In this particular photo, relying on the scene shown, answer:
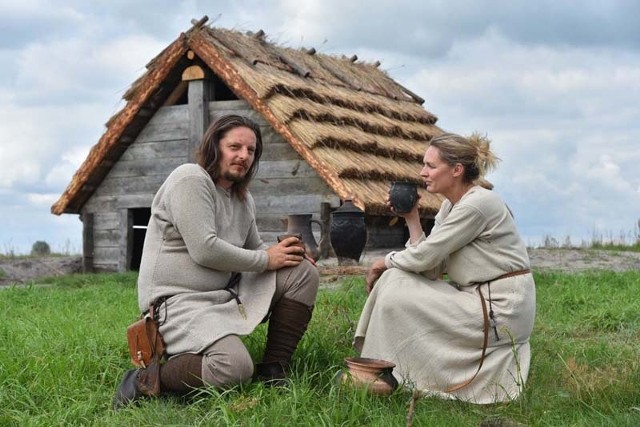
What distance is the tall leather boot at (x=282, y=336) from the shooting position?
14.8 ft

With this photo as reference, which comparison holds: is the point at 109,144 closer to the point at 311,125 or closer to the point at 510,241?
the point at 311,125

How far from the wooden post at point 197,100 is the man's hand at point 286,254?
24.3ft

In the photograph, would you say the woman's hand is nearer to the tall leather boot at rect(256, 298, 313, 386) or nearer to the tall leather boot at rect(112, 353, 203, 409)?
the tall leather boot at rect(256, 298, 313, 386)

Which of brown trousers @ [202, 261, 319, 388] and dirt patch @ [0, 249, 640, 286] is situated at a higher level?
brown trousers @ [202, 261, 319, 388]

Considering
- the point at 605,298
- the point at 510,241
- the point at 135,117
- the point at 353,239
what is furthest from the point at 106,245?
the point at 510,241

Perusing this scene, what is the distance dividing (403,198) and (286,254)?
1.01 metres

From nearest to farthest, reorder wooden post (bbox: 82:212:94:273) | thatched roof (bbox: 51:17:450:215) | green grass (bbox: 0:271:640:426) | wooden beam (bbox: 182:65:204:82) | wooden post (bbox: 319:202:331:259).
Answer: green grass (bbox: 0:271:640:426)
thatched roof (bbox: 51:17:450:215)
wooden post (bbox: 319:202:331:259)
wooden beam (bbox: 182:65:204:82)
wooden post (bbox: 82:212:94:273)

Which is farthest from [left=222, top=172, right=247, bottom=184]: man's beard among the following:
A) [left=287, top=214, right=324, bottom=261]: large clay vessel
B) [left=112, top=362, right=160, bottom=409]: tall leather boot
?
[left=287, top=214, right=324, bottom=261]: large clay vessel

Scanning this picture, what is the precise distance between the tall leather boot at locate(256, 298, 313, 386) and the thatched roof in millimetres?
5130

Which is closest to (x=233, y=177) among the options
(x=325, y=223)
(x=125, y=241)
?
(x=325, y=223)

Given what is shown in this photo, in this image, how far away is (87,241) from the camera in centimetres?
1309

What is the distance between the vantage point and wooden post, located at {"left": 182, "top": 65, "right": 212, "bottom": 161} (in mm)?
11703

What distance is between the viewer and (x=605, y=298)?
297 inches

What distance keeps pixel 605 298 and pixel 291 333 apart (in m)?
3.99
